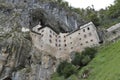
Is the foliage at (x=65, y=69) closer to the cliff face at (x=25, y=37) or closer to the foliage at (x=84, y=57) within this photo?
the foliage at (x=84, y=57)

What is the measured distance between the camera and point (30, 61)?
65062 mm

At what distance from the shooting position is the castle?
70.4 m

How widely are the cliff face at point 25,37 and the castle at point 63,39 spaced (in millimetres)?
2261

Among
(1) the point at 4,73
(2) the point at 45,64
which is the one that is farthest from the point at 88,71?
(1) the point at 4,73

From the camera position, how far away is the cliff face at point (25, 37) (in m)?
63.0

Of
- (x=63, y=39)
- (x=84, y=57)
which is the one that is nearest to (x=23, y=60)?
(x=84, y=57)

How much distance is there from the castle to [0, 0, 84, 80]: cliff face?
226 centimetres

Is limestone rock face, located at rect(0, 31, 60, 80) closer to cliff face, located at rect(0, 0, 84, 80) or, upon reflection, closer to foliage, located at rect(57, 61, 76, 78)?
cliff face, located at rect(0, 0, 84, 80)

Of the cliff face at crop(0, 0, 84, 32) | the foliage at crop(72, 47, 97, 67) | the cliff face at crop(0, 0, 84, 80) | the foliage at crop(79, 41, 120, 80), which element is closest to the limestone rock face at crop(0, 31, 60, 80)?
the cliff face at crop(0, 0, 84, 80)

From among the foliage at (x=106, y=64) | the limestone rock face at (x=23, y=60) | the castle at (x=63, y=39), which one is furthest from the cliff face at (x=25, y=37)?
the foliage at (x=106, y=64)

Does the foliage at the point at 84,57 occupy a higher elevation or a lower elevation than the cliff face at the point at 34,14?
lower

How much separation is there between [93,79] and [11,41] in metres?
24.8

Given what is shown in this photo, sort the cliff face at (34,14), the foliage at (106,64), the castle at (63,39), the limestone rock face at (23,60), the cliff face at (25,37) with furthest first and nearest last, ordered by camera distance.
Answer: the cliff face at (34,14)
the castle at (63,39)
the cliff face at (25,37)
the limestone rock face at (23,60)
the foliage at (106,64)

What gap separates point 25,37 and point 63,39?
11.8 m
